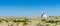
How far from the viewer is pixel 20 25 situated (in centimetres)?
2878

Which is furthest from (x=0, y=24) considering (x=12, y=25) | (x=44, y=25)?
(x=44, y=25)

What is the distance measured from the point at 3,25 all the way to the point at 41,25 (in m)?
5.67

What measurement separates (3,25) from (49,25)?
6710 mm

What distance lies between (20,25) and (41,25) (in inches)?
123

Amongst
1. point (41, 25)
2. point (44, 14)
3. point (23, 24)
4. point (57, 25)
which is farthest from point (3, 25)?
point (44, 14)

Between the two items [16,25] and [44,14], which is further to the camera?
[44,14]

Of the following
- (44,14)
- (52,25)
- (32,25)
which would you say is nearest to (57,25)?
(52,25)

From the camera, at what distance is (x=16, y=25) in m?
28.6

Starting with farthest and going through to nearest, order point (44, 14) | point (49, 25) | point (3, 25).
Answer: point (44, 14) < point (3, 25) < point (49, 25)

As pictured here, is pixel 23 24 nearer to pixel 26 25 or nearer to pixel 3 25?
pixel 26 25

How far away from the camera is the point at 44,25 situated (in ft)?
91.4

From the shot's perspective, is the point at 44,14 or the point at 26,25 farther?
the point at 44,14

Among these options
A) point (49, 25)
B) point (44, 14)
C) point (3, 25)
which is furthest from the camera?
point (44, 14)

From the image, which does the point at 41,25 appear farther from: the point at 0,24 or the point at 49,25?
the point at 0,24
